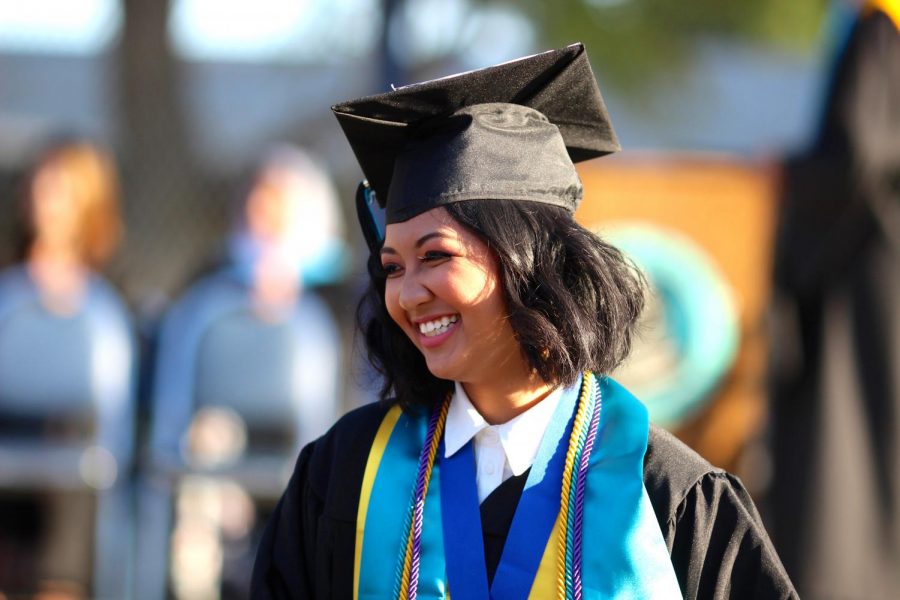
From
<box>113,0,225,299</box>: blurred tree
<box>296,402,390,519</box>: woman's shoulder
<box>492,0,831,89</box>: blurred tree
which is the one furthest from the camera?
<box>492,0,831,89</box>: blurred tree

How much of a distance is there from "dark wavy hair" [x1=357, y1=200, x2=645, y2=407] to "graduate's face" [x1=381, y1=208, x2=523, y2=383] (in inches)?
1.0

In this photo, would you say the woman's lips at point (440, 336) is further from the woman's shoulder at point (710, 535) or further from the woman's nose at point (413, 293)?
the woman's shoulder at point (710, 535)

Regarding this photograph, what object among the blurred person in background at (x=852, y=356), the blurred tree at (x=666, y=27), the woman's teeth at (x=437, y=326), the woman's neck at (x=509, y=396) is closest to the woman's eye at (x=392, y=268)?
the woman's teeth at (x=437, y=326)

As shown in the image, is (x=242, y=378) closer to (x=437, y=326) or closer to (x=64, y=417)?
(x=64, y=417)

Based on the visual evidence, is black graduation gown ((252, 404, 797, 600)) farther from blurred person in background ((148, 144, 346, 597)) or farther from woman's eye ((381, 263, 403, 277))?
blurred person in background ((148, 144, 346, 597))

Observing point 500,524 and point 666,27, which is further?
point 666,27

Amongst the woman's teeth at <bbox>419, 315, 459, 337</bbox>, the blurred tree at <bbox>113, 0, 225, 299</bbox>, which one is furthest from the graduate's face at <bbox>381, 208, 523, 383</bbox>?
the blurred tree at <bbox>113, 0, 225, 299</bbox>

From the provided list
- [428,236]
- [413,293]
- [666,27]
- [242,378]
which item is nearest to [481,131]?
[428,236]

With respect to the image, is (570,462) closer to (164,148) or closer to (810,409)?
(810,409)

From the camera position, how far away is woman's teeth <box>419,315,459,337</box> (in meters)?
2.16

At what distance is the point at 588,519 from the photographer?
2070 millimetres

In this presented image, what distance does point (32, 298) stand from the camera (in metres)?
4.29

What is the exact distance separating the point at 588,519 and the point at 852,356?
8.02 ft

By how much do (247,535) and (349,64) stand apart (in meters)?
2.28
